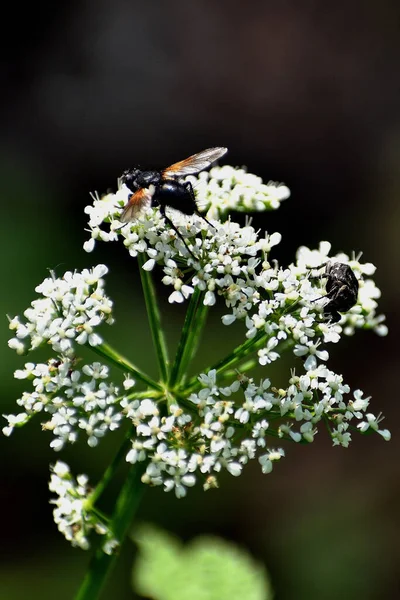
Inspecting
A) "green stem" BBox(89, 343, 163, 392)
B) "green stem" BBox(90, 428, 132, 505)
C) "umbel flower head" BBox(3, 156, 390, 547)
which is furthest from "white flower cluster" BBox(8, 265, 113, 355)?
"green stem" BBox(90, 428, 132, 505)

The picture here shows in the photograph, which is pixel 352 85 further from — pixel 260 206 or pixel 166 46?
pixel 260 206

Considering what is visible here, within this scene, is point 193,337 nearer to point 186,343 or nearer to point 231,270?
point 186,343

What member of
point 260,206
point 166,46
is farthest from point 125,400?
point 166,46

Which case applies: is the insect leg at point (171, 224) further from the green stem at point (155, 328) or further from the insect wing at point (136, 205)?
the green stem at point (155, 328)

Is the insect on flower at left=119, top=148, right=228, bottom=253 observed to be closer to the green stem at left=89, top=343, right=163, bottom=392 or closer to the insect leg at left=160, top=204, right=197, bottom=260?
the insect leg at left=160, top=204, right=197, bottom=260

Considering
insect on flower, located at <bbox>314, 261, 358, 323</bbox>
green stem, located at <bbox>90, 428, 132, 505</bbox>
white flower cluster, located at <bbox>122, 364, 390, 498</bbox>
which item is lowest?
green stem, located at <bbox>90, 428, 132, 505</bbox>
